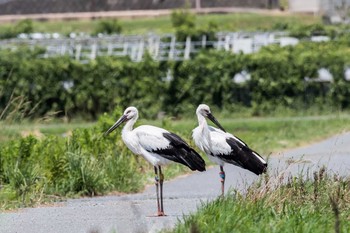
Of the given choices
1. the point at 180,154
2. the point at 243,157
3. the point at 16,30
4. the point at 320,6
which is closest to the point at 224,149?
the point at 243,157

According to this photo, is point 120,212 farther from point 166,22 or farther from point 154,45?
point 166,22

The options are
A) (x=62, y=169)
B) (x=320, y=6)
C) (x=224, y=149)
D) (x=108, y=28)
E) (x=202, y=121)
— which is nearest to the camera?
(x=224, y=149)

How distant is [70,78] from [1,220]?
29782 millimetres

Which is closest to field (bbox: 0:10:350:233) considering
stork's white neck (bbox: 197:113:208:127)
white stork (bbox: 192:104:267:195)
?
white stork (bbox: 192:104:267:195)

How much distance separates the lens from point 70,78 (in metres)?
43.9

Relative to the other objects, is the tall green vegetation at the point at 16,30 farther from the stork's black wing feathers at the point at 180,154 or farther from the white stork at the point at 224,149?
the stork's black wing feathers at the point at 180,154

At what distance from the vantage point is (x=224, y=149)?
51.2ft

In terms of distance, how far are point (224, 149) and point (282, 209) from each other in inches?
107

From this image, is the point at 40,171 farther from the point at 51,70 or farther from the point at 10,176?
the point at 51,70

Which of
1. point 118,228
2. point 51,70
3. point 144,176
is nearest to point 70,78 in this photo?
point 51,70

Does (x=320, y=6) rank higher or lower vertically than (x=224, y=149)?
lower

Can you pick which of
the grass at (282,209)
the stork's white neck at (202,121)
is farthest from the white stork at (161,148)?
the grass at (282,209)

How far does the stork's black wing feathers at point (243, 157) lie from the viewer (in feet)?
50.0

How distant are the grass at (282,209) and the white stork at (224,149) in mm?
900
